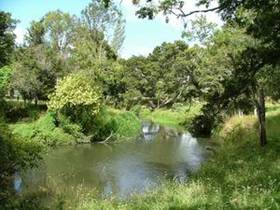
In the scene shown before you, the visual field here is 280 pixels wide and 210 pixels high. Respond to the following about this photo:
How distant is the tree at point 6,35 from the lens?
4858 cm

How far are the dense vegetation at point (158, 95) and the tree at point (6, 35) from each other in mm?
112

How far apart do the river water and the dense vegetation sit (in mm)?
1690

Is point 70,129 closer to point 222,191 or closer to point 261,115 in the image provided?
point 261,115

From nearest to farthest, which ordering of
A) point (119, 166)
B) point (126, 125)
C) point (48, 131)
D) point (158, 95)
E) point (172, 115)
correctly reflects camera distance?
point (119, 166)
point (48, 131)
point (126, 125)
point (172, 115)
point (158, 95)

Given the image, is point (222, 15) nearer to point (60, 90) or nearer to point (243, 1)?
point (243, 1)

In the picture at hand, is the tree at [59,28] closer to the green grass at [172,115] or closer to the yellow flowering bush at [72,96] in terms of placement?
the green grass at [172,115]

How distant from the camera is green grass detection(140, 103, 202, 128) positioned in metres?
58.6

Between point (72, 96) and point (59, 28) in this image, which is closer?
point (72, 96)

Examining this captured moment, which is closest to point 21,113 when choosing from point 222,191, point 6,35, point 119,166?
point 6,35

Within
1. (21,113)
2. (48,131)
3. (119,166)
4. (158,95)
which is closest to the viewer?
(119,166)

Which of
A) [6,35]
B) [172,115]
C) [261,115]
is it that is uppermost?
[6,35]

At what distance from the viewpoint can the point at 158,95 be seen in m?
74.9

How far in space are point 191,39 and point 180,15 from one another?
3155 centimetres

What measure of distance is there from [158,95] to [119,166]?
46709mm
